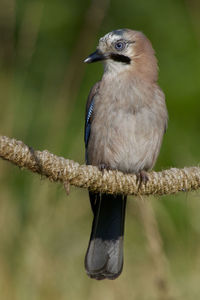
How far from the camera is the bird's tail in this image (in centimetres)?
501

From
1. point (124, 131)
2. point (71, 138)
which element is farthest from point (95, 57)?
point (71, 138)

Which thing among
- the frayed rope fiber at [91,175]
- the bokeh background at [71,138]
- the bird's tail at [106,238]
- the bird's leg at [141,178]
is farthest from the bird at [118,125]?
the frayed rope fiber at [91,175]

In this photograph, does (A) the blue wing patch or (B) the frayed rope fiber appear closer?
(B) the frayed rope fiber

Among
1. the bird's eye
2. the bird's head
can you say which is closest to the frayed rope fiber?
the bird's head

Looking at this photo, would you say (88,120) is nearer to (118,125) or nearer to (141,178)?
(118,125)

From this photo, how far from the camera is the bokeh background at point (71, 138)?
5184mm

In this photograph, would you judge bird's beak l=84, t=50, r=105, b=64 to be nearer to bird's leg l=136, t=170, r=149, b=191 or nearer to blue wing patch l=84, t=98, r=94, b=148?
blue wing patch l=84, t=98, r=94, b=148

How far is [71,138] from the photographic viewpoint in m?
6.90

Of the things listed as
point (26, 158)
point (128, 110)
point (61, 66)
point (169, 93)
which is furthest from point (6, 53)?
point (26, 158)

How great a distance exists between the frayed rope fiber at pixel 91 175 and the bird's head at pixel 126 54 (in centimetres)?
143

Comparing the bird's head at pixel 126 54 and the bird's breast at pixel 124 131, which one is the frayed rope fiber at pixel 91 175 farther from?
the bird's head at pixel 126 54

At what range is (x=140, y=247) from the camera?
5973 mm

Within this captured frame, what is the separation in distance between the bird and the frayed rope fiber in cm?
99

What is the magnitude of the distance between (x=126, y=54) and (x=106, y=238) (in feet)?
4.98
